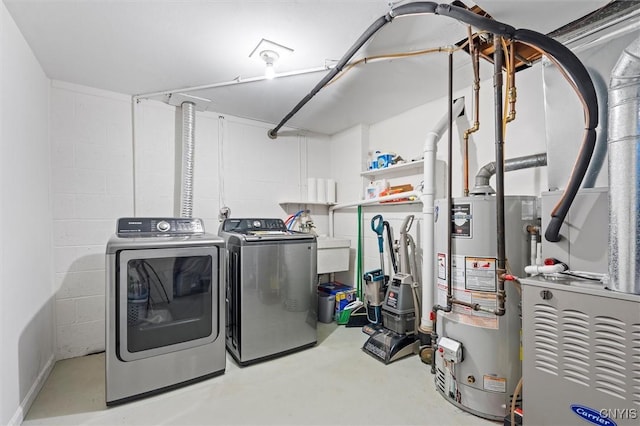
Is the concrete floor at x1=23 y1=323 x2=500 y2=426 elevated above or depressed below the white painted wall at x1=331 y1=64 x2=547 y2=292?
below

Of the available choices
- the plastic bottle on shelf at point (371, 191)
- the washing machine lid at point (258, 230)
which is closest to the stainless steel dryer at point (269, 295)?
the washing machine lid at point (258, 230)

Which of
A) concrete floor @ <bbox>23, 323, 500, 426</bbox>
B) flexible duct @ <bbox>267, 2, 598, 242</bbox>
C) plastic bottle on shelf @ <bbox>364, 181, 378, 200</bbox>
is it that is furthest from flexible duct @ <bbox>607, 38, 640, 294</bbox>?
plastic bottle on shelf @ <bbox>364, 181, 378, 200</bbox>

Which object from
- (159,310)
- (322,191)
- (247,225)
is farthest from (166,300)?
(322,191)

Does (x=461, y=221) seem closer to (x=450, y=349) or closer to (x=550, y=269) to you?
(x=550, y=269)

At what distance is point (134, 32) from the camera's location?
1.87 m

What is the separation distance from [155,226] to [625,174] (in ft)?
9.84

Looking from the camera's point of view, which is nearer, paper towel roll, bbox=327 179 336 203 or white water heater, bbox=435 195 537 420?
white water heater, bbox=435 195 537 420

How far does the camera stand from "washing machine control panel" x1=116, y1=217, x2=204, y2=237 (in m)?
2.33

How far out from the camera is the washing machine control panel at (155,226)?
2.33 m

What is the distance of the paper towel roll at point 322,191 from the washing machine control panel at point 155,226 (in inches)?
68.2

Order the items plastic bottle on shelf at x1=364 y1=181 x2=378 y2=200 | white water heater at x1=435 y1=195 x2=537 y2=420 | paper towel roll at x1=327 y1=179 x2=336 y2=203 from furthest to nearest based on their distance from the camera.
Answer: paper towel roll at x1=327 y1=179 x2=336 y2=203 < plastic bottle on shelf at x1=364 y1=181 x2=378 y2=200 < white water heater at x1=435 y1=195 x2=537 y2=420

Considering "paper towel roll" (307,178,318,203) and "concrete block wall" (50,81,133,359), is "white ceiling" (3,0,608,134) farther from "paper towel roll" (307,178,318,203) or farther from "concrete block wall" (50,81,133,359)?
"paper towel roll" (307,178,318,203)

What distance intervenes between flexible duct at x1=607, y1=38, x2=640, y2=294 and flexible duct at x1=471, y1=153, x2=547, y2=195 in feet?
2.36

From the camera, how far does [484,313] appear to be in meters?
1.73
